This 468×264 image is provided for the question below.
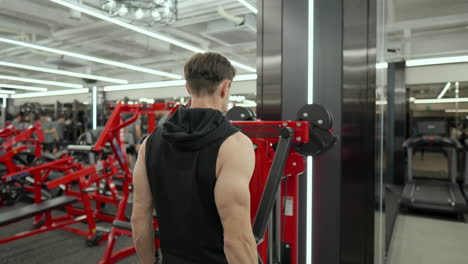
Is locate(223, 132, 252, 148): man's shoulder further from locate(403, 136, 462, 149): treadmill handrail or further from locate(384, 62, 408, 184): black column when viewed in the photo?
locate(384, 62, 408, 184): black column

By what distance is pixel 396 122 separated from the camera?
716 centimetres

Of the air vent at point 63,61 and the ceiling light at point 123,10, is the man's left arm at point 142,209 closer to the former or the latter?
the ceiling light at point 123,10

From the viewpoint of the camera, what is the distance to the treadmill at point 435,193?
16.5 feet

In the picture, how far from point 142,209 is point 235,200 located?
510mm

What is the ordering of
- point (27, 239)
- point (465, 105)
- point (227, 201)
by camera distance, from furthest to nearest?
point (465, 105) → point (27, 239) → point (227, 201)

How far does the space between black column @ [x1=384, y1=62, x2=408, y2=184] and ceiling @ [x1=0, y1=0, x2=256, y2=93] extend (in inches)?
128

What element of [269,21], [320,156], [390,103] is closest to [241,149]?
[320,156]

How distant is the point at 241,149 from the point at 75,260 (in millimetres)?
3132

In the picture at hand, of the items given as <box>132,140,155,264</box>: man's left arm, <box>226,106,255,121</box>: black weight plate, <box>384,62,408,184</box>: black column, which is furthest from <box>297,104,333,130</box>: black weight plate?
<box>384,62,408,184</box>: black column

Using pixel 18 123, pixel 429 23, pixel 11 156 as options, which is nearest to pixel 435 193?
pixel 429 23

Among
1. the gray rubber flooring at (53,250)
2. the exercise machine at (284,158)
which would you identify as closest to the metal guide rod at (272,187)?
the exercise machine at (284,158)

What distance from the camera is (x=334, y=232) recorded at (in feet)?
6.41

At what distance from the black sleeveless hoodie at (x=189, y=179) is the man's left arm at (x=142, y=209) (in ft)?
0.19

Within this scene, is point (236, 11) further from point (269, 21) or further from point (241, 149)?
point (241, 149)
